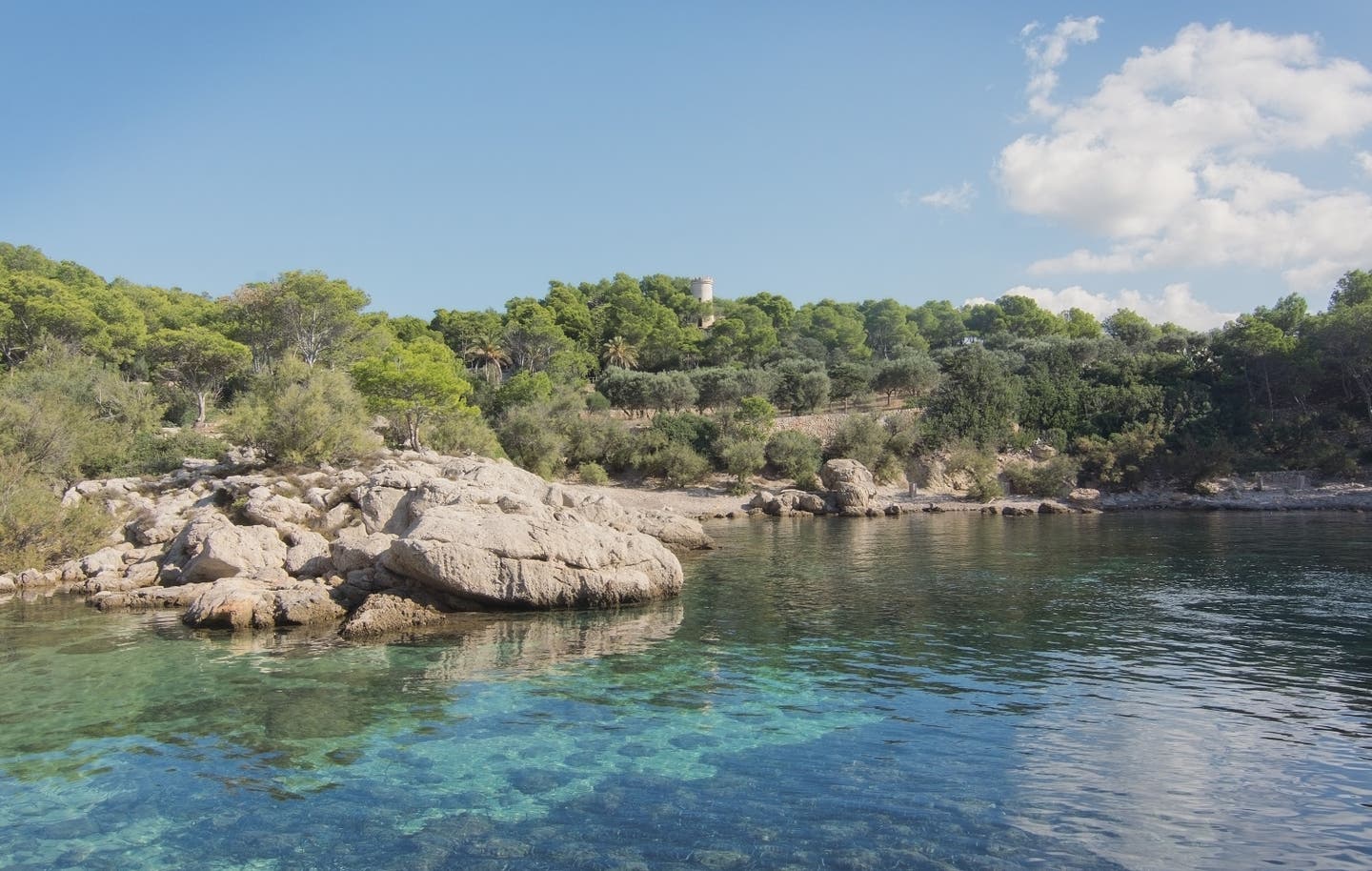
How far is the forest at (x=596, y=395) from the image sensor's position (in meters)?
37.7

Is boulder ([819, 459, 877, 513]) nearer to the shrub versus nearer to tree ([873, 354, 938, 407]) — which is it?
the shrub

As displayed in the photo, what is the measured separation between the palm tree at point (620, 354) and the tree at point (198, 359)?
120 feet

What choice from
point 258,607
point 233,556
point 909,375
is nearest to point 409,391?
point 233,556

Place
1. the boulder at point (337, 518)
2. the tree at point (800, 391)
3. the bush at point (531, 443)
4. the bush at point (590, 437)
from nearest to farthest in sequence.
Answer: the boulder at point (337, 518)
the bush at point (531, 443)
the bush at point (590, 437)
the tree at point (800, 391)

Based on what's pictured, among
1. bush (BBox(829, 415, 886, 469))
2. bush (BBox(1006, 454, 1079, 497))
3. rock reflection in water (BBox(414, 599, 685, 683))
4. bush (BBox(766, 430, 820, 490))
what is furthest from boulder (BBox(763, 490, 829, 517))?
rock reflection in water (BBox(414, 599, 685, 683))

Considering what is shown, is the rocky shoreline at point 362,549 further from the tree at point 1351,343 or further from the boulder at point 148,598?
the tree at point 1351,343

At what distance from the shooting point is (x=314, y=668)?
14.7 meters

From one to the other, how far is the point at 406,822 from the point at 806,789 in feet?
13.8

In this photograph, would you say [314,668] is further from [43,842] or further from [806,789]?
[806,789]

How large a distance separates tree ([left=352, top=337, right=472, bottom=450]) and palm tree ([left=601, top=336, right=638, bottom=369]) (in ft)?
130

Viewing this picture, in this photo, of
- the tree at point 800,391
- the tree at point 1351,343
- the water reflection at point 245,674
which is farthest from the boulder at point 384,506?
the tree at point 1351,343

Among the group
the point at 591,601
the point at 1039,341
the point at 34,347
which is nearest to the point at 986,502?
the point at 1039,341

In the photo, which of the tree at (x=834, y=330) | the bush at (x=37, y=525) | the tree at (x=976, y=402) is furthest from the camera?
the tree at (x=834, y=330)

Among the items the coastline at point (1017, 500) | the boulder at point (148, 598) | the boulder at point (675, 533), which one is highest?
the coastline at point (1017, 500)
